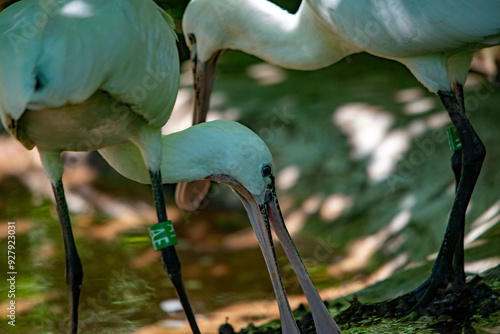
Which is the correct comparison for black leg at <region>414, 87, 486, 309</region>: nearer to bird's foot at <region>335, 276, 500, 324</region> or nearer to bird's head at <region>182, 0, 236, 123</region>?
bird's foot at <region>335, 276, 500, 324</region>

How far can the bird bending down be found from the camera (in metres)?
4.04

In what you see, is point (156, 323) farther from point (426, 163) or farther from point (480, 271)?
point (426, 163)

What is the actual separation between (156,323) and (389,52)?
2388 millimetres

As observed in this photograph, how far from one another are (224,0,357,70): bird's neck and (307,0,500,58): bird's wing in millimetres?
410

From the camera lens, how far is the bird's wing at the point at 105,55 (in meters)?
2.98

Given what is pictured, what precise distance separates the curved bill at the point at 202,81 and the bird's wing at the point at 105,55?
1.55m

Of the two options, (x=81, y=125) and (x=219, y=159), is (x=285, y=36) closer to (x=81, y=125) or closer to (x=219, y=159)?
(x=219, y=159)

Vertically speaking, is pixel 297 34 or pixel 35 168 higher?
pixel 35 168

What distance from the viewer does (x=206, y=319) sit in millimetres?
5043

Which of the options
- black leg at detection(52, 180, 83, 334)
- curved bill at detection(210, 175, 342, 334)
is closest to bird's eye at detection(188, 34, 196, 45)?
curved bill at detection(210, 175, 342, 334)

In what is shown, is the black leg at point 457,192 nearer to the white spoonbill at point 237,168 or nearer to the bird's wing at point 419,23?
the bird's wing at point 419,23

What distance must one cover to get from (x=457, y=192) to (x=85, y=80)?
92.5 inches

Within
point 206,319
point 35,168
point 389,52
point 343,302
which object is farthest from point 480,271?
point 35,168

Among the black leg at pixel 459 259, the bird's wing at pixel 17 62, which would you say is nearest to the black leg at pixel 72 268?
the bird's wing at pixel 17 62
